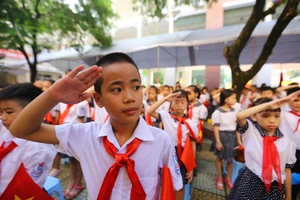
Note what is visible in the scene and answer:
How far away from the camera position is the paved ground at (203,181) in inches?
105

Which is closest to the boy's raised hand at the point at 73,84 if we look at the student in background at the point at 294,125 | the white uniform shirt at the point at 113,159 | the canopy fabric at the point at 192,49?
the white uniform shirt at the point at 113,159

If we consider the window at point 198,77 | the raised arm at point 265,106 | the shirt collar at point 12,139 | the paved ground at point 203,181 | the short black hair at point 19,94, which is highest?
the window at point 198,77

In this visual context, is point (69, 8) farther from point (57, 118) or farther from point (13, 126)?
point (13, 126)

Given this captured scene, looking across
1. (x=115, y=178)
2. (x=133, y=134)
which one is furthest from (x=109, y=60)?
(x=115, y=178)

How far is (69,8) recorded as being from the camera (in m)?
6.61

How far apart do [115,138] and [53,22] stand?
7.17 metres

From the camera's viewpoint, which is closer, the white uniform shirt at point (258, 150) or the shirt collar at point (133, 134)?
the shirt collar at point (133, 134)

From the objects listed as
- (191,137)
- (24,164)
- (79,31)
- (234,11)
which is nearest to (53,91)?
(24,164)

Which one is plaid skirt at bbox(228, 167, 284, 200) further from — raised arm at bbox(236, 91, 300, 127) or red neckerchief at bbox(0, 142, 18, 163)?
red neckerchief at bbox(0, 142, 18, 163)

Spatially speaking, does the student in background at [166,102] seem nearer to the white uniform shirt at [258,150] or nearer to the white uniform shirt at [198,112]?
the white uniform shirt at [198,112]

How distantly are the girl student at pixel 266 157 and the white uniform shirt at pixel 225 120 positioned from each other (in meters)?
1.28

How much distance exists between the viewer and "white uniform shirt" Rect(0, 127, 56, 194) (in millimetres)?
1273

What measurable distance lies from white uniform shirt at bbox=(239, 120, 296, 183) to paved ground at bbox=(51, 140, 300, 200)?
1218 mm

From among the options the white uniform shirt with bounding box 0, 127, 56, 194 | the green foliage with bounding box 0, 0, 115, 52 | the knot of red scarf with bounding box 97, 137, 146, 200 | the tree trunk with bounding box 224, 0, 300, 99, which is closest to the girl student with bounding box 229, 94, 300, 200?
the knot of red scarf with bounding box 97, 137, 146, 200
